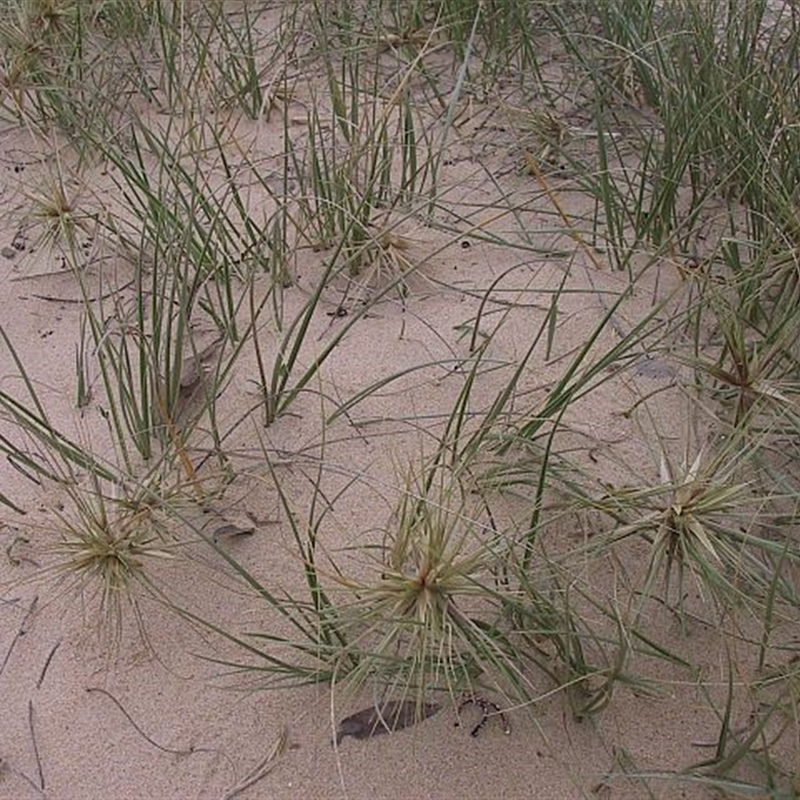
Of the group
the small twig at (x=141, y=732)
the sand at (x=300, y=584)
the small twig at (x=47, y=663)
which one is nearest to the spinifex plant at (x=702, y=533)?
the sand at (x=300, y=584)

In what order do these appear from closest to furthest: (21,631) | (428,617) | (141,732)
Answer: (428,617), (141,732), (21,631)

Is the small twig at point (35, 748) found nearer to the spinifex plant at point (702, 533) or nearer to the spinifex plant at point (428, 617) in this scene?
the spinifex plant at point (428, 617)

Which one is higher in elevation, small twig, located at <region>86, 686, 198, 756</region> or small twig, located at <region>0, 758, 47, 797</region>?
small twig, located at <region>86, 686, 198, 756</region>

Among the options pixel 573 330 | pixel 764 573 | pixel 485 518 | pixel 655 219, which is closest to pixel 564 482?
pixel 485 518

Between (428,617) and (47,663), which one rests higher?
(428,617)

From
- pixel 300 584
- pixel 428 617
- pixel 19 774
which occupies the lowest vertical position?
pixel 19 774

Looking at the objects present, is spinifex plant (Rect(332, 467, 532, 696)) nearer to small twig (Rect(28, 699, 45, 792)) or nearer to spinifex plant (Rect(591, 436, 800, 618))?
spinifex plant (Rect(591, 436, 800, 618))

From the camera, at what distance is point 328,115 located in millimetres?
2385

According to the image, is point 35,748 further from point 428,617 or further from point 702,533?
point 702,533

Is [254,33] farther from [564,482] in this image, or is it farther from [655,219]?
[564,482]

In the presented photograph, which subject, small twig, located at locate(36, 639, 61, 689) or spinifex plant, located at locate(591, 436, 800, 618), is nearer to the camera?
spinifex plant, located at locate(591, 436, 800, 618)

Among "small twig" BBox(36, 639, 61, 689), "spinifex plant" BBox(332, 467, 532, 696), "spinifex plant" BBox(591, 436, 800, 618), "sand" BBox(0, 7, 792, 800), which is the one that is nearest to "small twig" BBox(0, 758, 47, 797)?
"sand" BBox(0, 7, 792, 800)

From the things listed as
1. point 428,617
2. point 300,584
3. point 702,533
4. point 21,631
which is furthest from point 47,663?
point 702,533

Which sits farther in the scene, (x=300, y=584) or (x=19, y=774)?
(x=300, y=584)
